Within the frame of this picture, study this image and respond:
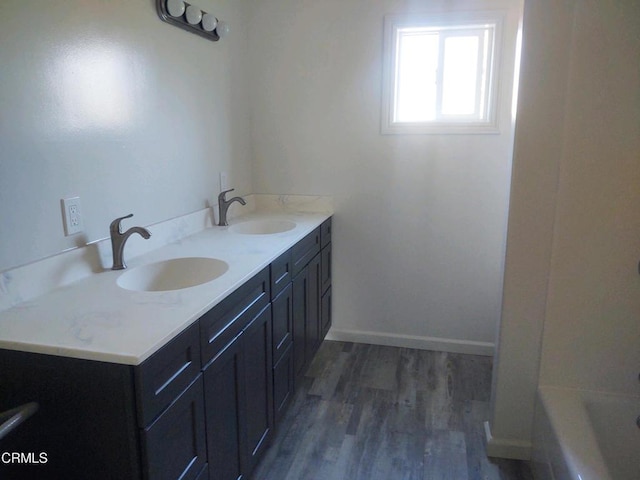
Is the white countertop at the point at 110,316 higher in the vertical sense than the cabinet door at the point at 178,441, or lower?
higher

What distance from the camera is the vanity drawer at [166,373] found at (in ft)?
3.36

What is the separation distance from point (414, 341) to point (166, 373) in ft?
7.45

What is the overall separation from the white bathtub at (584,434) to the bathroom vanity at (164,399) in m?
1.12

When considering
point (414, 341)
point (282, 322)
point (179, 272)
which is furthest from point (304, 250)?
point (414, 341)

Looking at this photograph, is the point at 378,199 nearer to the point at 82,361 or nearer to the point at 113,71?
the point at 113,71

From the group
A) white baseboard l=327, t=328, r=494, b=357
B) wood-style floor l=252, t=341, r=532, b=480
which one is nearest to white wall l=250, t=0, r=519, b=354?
white baseboard l=327, t=328, r=494, b=357

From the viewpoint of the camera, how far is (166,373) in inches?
44.1

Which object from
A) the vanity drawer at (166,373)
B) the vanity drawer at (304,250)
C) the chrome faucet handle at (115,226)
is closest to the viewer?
the vanity drawer at (166,373)

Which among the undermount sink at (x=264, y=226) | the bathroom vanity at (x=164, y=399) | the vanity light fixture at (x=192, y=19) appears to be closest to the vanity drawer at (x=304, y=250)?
the undermount sink at (x=264, y=226)

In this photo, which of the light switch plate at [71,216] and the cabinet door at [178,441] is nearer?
the cabinet door at [178,441]

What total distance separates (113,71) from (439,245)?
2089 mm

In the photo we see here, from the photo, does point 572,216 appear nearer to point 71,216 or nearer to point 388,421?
point 388,421

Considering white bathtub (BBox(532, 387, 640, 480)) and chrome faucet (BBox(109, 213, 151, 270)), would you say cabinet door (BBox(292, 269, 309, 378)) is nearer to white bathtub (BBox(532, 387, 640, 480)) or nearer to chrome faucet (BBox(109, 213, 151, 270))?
chrome faucet (BBox(109, 213, 151, 270))

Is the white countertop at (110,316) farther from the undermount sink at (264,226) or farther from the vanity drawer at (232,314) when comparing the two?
the undermount sink at (264,226)
